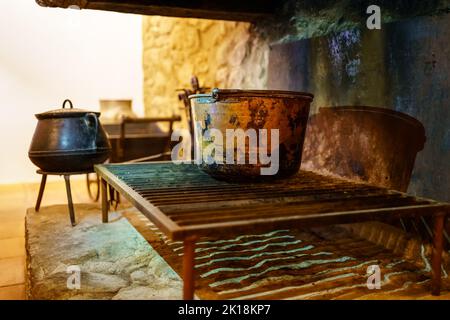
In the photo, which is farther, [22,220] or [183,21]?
[183,21]

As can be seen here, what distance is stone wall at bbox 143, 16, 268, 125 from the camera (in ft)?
14.2

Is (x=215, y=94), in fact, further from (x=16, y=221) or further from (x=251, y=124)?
(x=16, y=221)

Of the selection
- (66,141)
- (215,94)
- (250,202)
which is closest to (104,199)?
(66,141)

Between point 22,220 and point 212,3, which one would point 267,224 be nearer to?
point 212,3

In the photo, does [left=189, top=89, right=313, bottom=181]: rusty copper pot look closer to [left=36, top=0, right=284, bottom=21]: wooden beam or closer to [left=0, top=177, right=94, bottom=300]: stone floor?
[left=0, top=177, right=94, bottom=300]: stone floor

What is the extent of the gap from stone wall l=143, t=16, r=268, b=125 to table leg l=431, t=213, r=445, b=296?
2.48 metres

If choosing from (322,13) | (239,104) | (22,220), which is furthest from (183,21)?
(239,104)

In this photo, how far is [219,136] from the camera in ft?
7.52

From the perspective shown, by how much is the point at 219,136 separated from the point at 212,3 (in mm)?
1811

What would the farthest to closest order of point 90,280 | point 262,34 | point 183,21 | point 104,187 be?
point 183,21, point 262,34, point 104,187, point 90,280

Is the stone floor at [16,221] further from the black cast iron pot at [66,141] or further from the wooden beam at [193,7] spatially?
the wooden beam at [193,7]

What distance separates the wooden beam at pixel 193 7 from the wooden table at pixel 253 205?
1564 mm

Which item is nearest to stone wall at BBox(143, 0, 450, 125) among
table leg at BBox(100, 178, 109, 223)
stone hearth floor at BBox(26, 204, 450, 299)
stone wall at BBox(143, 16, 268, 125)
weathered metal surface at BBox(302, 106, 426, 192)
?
stone wall at BBox(143, 16, 268, 125)
